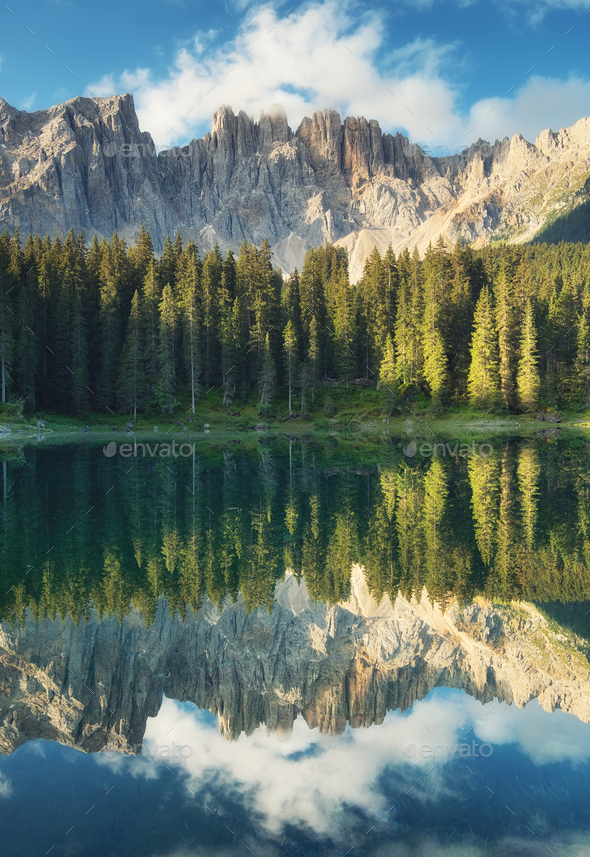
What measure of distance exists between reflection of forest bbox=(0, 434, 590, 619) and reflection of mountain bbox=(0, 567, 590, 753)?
1093 mm

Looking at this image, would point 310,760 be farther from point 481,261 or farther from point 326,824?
point 481,261

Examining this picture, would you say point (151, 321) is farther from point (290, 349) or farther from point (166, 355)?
point (290, 349)

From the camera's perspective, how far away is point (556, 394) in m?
73.2

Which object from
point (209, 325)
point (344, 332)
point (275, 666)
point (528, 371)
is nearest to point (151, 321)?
point (209, 325)

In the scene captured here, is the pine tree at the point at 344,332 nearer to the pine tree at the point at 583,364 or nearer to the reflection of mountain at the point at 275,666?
the pine tree at the point at 583,364

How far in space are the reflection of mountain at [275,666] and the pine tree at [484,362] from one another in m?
62.0

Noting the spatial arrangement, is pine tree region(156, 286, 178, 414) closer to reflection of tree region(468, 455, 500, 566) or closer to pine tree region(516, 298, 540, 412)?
reflection of tree region(468, 455, 500, 566)

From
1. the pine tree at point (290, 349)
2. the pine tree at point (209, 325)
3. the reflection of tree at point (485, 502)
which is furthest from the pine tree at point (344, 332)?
the reflection of tree at point (485, 502)

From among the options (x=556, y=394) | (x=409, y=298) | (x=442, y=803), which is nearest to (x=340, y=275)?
(x=409, y=298)

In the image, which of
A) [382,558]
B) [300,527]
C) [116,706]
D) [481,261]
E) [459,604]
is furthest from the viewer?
[481,261]

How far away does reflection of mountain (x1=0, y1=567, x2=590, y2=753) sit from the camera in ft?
28.0

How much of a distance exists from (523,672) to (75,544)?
46.9 feet

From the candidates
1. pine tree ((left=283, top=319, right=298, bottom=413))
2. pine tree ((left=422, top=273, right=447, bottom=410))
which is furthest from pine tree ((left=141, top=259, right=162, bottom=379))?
pine tree ((left=422, top=273, right=447, bottom=410))

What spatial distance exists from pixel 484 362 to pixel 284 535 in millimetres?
57661
